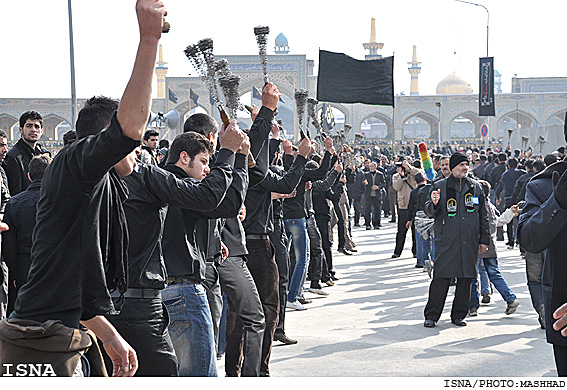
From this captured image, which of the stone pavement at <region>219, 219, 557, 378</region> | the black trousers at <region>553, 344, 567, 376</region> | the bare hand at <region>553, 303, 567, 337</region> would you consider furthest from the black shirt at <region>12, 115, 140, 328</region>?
the stone pavement at <region>219, 219, 557, 378</region>

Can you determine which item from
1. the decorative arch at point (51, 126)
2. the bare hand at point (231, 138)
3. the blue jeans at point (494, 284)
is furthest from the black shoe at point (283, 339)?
the decorative arch at point (51, 126)

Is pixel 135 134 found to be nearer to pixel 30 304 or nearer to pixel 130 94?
pixel 130 94

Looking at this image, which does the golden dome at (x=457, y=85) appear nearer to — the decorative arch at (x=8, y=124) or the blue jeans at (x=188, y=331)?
the decorative arch at (x=8, y=124)

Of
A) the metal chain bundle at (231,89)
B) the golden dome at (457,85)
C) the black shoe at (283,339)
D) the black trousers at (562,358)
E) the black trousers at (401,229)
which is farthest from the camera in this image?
the golden dome at (457,85)

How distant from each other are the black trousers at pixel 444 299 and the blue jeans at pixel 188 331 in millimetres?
4212

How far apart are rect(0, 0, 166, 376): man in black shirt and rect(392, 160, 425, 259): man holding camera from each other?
1060cm

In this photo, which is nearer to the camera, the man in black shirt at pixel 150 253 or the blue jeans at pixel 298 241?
the man in black shirt at pixel 150 253

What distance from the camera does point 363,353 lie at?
20.2ft

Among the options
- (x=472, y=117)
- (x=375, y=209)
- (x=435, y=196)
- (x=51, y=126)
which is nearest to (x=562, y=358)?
(x=435, y=196)

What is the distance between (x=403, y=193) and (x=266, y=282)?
Answer: 844 centimetres

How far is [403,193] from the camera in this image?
13.4 meters

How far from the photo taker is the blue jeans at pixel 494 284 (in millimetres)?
7934

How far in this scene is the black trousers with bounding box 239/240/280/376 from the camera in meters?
5.34

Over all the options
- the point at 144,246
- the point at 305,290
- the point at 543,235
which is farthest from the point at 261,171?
the point at 305,290
